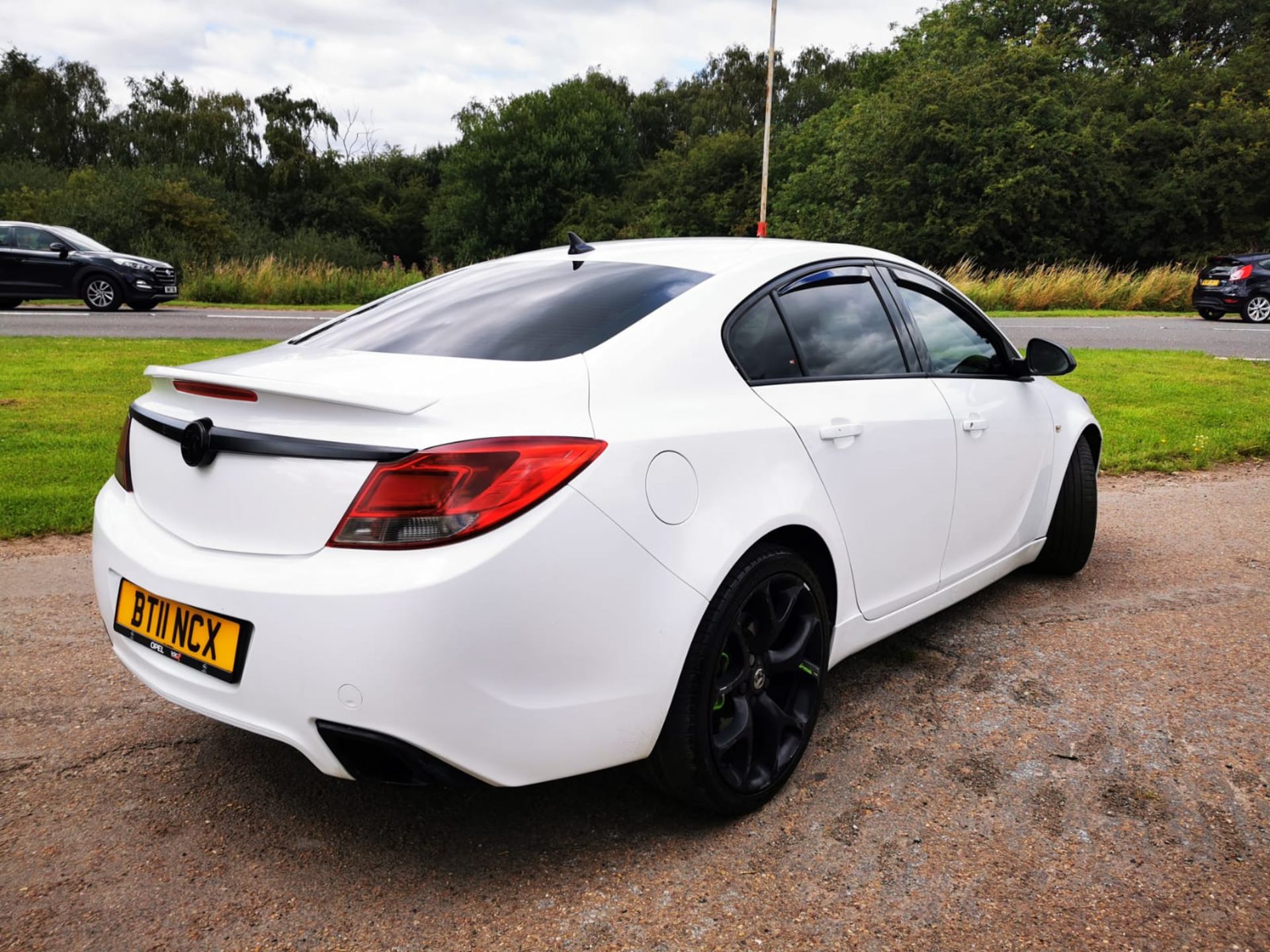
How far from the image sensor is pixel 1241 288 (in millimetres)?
19938

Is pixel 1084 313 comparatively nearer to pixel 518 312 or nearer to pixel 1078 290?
pixel 1078 290

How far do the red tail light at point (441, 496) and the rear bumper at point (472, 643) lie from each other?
3 cm

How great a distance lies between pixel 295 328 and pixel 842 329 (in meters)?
13.4

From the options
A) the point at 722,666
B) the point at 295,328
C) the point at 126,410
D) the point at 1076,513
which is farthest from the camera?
the point at 295,328

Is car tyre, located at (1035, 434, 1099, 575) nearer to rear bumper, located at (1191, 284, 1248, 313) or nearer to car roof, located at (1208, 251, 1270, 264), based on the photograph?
rear bumper, located at (1191, 284, 1248, 313)

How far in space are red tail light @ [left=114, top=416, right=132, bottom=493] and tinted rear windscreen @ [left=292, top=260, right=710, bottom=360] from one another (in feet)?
1.89

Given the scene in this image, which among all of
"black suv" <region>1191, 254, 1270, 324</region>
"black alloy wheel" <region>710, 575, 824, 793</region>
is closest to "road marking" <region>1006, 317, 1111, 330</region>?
"black suv" <region>1191, 254, 1270, 324</region>

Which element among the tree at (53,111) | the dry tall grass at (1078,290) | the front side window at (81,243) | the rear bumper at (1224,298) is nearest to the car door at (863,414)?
the front side window at (81,243)

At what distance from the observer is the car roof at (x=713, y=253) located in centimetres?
303

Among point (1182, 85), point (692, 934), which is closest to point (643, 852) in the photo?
point (692, 934)

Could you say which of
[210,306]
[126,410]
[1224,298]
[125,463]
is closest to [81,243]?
[210,306]

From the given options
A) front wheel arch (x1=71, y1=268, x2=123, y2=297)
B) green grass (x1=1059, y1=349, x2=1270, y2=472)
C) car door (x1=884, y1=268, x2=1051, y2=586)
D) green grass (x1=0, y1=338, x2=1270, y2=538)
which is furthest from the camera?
front wheel arch (x1=71, y1=268, x2=123, y2=297)

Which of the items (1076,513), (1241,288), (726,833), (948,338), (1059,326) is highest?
(1241,288)

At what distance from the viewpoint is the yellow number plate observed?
221cm
